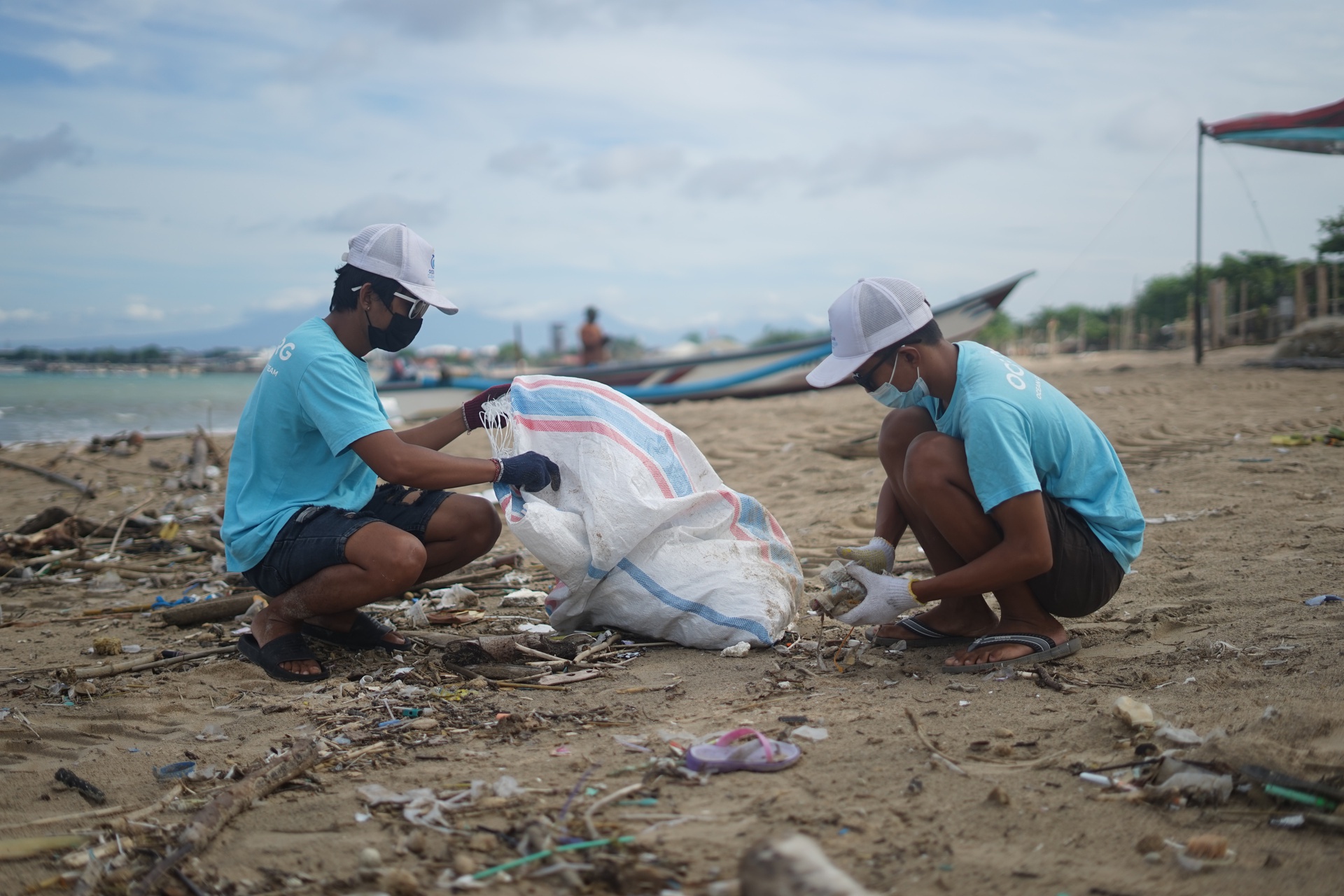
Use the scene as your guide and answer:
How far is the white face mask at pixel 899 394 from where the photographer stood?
2592mm

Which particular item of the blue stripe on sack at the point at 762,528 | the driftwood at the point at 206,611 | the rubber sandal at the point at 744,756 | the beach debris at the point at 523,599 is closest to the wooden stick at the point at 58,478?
the driftwood at the point at 206,611

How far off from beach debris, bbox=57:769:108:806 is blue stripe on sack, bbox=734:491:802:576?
75.2 inches

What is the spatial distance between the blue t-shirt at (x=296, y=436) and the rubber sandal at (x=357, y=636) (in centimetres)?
34

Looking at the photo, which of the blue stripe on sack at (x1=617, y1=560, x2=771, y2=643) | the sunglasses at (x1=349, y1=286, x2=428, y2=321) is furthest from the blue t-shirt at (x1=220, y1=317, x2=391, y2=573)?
the blue stripe on sack at (x1=617, y1=560, x2=771, y2=643)

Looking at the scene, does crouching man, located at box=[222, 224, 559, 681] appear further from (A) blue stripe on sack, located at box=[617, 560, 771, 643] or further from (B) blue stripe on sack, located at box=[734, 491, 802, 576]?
(B) blue stripe on sack, located at box=[734, 491, 802, 576]

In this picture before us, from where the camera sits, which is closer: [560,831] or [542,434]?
[560,831]

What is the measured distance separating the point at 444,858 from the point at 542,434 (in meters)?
1.65

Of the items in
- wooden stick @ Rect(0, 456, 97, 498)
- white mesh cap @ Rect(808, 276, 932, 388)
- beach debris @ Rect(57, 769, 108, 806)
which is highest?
white mesh cap @ Rect(808, 276, 932, 388)

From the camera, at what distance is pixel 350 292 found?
2.94 metres

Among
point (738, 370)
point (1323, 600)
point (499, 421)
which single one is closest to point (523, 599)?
point (499, 421)

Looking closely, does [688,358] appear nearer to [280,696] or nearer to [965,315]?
[965,315]

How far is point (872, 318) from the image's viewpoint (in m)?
2.46

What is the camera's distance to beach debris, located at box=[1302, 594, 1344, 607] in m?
2.72

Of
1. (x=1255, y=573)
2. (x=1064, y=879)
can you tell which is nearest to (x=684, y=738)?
(x=1064, y=879)
